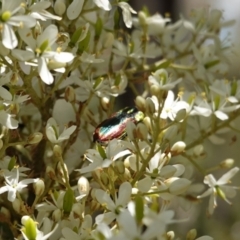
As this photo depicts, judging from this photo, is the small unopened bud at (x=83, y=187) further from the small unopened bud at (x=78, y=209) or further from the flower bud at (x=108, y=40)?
the flower bud at (x=108, y=40)

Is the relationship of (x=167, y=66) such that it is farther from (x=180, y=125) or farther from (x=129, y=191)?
(x=129, y=191)

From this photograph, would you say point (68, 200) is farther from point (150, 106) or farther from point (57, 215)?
point (150, 106)

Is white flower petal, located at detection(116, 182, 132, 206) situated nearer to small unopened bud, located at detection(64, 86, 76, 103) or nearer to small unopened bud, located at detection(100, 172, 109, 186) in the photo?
small unopened bud, located at detection(100, 172, 109, 186)

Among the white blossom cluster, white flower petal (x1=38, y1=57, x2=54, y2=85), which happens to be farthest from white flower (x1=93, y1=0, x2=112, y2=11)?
white flower petal (x1=38, y1=57, x2=54, y2=85)

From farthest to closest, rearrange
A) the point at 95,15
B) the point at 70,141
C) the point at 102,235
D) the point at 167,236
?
the point at 95,15 < the point at 70,141 < the point at 167,236 < the point at 102,235

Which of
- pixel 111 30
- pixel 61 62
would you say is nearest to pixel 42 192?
pixel 61 62

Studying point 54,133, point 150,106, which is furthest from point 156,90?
point 54,133
